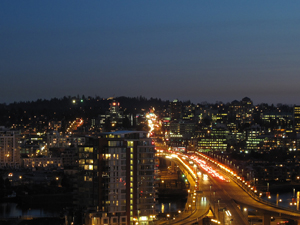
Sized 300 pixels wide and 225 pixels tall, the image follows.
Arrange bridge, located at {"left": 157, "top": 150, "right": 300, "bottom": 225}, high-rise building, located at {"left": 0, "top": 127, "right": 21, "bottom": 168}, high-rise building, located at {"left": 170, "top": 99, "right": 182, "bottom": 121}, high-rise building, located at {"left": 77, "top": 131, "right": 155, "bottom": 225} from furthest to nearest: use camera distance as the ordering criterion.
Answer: high-rise building, located at {"left": 170, "top": 99, "right": 182, "bottom": 121} → high-rise building, located at {"left": 0, "top": 127, "right": 21, "bottom": 168} → bridge, located at {"left": 157, "top": 150, "right": 300, "bottom": 225} → high-rise building, located at {"left": 77, "top": 131, "right": 155, "bottom": 225}

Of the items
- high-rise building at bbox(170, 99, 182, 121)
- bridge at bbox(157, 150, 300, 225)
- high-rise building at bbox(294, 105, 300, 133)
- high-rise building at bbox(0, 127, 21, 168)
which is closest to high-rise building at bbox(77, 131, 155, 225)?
bridge at bbox(157, 150, 300, 225)

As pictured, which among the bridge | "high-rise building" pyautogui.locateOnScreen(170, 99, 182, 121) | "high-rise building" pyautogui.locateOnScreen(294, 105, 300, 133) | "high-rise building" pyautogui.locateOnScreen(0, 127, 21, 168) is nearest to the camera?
the bridge

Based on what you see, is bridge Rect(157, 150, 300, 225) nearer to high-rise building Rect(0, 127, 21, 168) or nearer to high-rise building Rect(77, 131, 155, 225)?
high-rise building Rect(77, 131, 155, 225)

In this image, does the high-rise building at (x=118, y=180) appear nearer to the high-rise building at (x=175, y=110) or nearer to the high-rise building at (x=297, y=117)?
the high-rise building at (x=297, y=117)

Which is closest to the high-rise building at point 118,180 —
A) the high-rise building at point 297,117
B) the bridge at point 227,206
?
the bridge at point 227,206

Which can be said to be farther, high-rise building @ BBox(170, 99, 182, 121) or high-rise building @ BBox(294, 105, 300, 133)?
high-rise building @ BBox(170, 99, 182, 121)

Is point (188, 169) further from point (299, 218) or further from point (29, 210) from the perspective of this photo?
point (299, 218)

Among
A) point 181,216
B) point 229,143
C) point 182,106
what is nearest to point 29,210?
point 181,216
